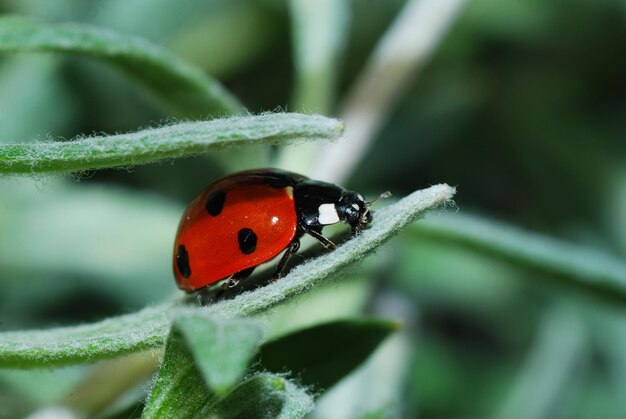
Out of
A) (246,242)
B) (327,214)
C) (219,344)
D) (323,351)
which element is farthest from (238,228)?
(219,344)

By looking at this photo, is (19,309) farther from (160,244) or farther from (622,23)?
(622,23)

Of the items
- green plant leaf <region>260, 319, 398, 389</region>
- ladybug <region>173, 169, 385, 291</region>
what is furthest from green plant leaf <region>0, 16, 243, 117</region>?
green plant leaf <region>260, 319, 398, 389</region>

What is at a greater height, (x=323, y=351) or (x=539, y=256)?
(x=323, y=351)

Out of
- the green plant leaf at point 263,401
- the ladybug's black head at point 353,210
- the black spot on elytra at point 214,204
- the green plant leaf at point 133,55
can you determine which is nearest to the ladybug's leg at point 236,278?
the black spot on elytra at point 214,204

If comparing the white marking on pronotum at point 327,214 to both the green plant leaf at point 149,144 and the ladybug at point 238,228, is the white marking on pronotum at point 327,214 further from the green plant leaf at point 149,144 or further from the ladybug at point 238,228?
the green plant leaf at point 149,144

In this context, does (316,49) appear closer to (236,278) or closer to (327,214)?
(327,214)

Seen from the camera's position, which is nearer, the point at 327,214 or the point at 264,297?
the point at 264,297

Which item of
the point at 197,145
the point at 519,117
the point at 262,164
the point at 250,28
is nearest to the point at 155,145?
the point at 197,145
